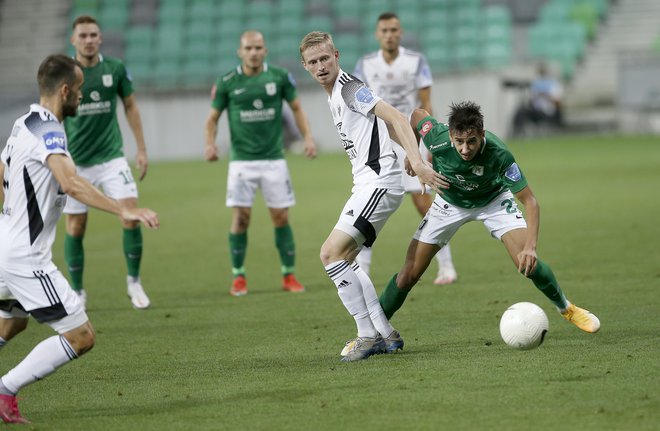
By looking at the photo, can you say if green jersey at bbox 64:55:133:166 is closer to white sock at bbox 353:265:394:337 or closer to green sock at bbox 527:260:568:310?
white sock at bbox 353:265:394:337

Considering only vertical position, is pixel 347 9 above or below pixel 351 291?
below

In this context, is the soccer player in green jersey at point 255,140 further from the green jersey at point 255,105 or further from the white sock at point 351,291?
the white sock at point 351,291

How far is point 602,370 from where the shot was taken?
6.05 metres

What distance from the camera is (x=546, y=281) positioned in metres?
7.02

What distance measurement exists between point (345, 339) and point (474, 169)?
161 cm

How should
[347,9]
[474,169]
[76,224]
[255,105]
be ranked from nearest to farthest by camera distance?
[474,169], [76,224], [255,105], [347,9]

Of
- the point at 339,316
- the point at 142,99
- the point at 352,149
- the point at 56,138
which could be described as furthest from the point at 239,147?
the point at 142,99

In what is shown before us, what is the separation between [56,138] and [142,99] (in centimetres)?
2399

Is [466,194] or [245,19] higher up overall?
[466,194]

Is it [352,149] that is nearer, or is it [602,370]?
[602,370]

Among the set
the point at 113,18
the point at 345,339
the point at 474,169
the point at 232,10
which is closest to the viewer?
the point at 474,169

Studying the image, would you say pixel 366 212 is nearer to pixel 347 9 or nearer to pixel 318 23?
pixel 318 23

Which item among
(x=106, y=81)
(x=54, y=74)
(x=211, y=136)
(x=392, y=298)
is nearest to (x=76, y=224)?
(x=106, y=81)

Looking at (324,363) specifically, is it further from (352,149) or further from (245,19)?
(245,19)
